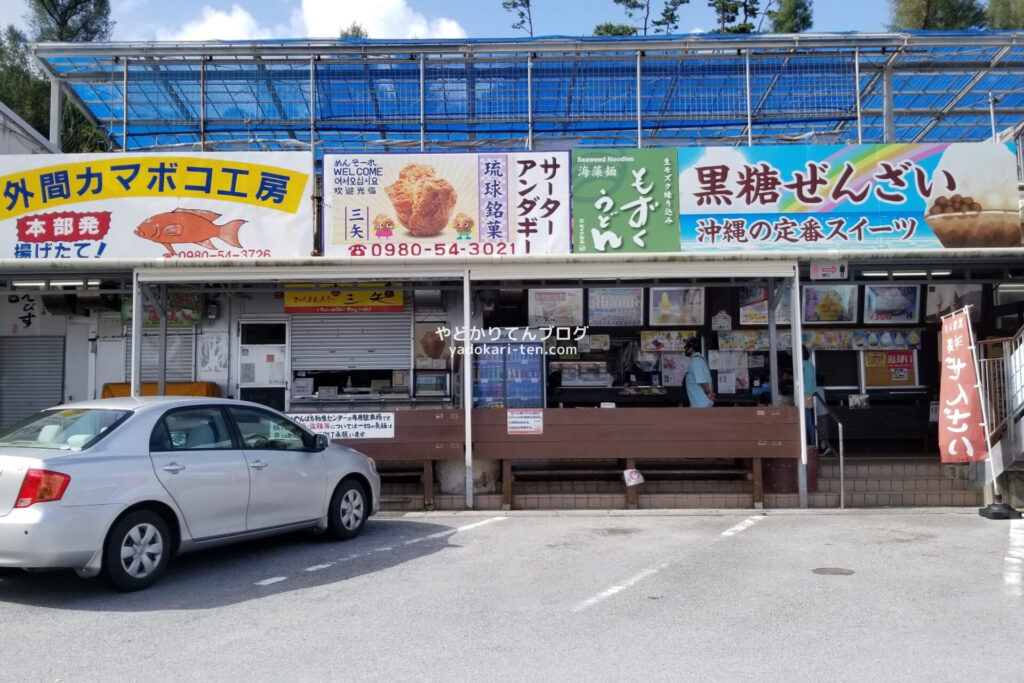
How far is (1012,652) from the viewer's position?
5.08 meters

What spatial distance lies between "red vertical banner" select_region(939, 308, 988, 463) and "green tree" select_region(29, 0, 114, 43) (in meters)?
27.2

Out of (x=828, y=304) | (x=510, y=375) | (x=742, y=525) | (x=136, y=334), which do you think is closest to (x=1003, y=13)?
(x=828, y=304)

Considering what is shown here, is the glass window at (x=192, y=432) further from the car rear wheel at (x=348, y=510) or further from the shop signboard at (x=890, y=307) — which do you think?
the shop signboard at (x=890, y=307)

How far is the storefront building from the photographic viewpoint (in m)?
10.7

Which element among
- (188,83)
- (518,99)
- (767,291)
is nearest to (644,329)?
(767,291)

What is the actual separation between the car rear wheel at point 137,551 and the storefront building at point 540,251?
4.06 m

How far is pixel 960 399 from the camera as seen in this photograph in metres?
10.1

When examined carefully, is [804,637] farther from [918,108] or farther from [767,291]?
[918,108]

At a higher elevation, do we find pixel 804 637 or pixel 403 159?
pixel 403 159

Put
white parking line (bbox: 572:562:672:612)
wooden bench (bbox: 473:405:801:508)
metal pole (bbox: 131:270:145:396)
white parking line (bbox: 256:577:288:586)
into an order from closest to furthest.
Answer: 1. white parking line (bbox: 572:562:672:612)
2. white parking line (bbox: 256:577:288:586)
3. metal pole (bbox: 131:270:145:396)
4. wooden bench (bbox: 473:405:801:508)

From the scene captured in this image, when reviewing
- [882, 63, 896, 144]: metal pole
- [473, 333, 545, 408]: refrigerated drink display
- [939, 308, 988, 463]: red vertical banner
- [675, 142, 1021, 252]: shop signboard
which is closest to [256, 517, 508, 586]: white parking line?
[473, 333, 545, 408]: refrigerated drink display

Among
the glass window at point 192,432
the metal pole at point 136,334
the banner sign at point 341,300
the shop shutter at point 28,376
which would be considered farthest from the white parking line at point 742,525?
the shop shutter at point 28,376

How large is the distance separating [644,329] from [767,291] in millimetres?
2264

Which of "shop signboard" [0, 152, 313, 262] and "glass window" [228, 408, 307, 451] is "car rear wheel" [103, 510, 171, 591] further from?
"shop signboard" [0, 152, 313, 262]
